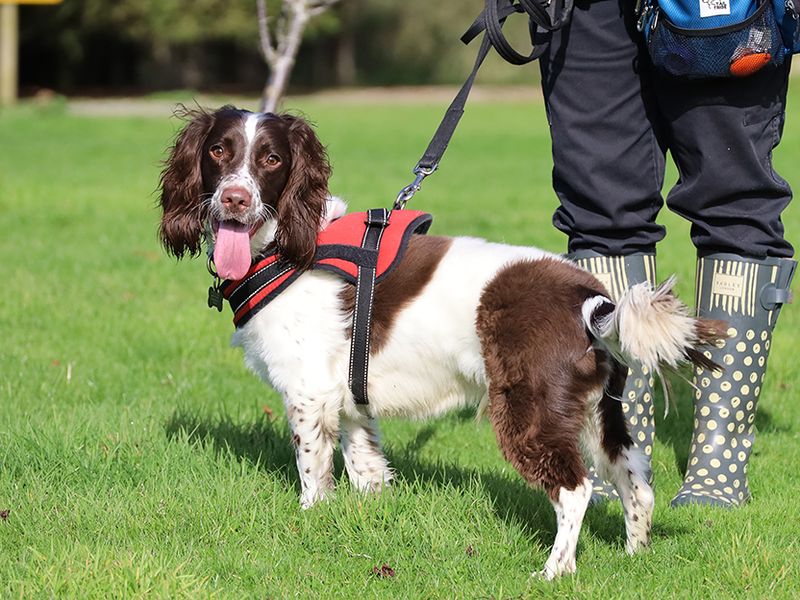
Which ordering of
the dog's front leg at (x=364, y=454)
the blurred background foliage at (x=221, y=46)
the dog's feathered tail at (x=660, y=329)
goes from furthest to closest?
the blurred background foliage at (x=221, y=46) < the dog's front leg at (x=364, y=454) < the dog's feathered tail at (x=660, y=329)

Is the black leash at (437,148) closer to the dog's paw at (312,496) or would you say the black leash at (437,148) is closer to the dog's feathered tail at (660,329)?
the dog's paw at (312,496)

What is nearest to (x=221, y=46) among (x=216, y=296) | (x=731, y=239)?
(x=216, y=296)

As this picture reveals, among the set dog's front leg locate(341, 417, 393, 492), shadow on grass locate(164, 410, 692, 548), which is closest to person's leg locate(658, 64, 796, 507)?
shadow on grass locate(164, 410, 692, 548)

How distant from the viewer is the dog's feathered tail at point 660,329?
322cm

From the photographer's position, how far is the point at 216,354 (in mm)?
6410

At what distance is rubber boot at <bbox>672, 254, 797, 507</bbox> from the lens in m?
4.32

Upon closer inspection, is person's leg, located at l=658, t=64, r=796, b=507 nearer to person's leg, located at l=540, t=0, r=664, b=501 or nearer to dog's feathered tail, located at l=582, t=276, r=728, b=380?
person's leg, located at l=540, t=0, r=664, b=501

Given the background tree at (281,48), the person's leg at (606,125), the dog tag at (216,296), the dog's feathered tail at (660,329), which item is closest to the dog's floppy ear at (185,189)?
the dog tag at (216,296)

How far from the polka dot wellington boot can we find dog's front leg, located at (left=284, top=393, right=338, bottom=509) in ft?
3.53

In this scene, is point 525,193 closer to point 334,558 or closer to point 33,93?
point 334,558

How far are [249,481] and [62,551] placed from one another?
3.01 ft

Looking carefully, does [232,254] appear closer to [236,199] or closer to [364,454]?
[236,199]

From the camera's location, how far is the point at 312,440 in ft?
13.3

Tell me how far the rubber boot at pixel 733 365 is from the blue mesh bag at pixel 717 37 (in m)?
0.79
